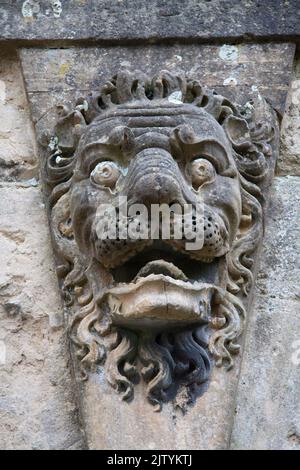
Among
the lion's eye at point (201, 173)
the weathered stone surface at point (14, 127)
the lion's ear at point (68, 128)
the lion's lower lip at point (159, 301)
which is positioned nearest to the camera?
the lion's lower lip at point (159, 301)

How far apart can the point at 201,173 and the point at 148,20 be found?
2.21 feet

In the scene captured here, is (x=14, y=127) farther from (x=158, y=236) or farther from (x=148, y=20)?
(x=158, y=236)

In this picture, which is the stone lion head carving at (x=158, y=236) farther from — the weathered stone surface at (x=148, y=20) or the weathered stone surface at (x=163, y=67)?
the weathered stone surface at (x=148, y=20)

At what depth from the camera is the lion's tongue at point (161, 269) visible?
2588 millimetres

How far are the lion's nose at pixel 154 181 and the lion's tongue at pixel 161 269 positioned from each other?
144 mm

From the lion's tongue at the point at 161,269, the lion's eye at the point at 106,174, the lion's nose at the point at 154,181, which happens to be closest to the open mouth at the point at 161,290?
the lion's tongue at the point at 161,269

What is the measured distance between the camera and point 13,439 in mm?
2629

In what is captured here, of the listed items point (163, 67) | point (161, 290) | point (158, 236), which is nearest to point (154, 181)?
→ point (158, 236)

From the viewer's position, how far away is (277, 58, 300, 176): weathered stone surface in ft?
10.1

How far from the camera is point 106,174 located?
109 inches

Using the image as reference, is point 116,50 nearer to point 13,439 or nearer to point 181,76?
point 181,76

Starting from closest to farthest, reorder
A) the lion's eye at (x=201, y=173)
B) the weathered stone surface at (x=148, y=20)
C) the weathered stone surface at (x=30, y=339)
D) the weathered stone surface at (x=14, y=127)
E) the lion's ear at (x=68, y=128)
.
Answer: the weathered stone surface at (x=30, y=339)
the lion's eye at (x=201, y=173)
the lion's ear at (x=68, y=128)
the weathered stone surface at (x=14, y=127)
the weathered stone surface at (x=148, y=20)

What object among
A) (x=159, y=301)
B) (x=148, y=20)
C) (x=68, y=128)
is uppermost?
(x=148, y=20)

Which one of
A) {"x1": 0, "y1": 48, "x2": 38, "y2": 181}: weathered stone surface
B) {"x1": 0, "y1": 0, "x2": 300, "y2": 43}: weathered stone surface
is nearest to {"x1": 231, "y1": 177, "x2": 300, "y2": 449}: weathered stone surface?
{"x1": 0, "y1": 0, "x2": 300, "y2": 43}: weathered stone surface
